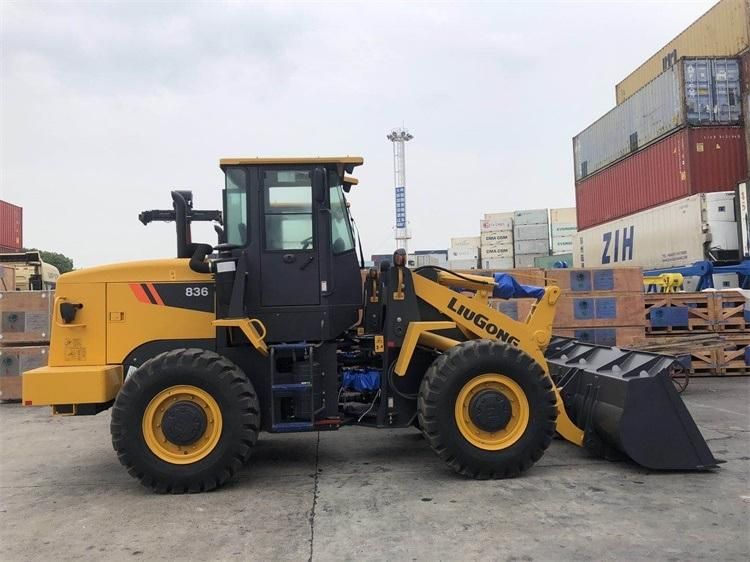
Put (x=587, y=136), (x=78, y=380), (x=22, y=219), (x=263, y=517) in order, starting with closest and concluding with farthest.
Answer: (x=263, y=517) → (x=78, y=380) → (x=587, y=136) → (x=22, y=219)

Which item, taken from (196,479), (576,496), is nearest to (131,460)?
(196,479)

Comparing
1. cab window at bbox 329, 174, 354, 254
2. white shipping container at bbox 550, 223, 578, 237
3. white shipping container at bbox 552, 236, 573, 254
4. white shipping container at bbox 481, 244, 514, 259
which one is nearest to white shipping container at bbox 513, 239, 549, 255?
white shipping container at bbox 481, 244, 514, 259

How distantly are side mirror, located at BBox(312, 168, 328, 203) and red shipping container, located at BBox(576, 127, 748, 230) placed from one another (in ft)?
51.5

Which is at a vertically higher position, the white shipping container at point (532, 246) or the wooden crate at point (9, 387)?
the white shipping container at point (532, 246)

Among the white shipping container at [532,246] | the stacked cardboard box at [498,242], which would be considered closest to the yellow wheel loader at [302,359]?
the white shipping container at [532,246]

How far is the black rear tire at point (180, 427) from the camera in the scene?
200 inches

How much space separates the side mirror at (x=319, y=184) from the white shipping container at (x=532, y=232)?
37176 mm

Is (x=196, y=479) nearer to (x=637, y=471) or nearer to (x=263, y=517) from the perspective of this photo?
(x=263, y=517)

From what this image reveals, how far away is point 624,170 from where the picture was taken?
22.0 m

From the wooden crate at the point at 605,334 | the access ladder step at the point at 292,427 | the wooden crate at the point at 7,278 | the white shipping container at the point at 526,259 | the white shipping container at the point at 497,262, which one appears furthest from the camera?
the white shipping container at the point at 497,262

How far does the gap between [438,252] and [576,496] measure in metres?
49.4

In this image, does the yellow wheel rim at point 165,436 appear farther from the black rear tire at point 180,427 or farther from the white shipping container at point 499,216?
the white shipping container at point 499,216

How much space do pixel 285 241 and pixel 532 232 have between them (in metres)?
37.3

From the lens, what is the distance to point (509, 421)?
5.42 metres
